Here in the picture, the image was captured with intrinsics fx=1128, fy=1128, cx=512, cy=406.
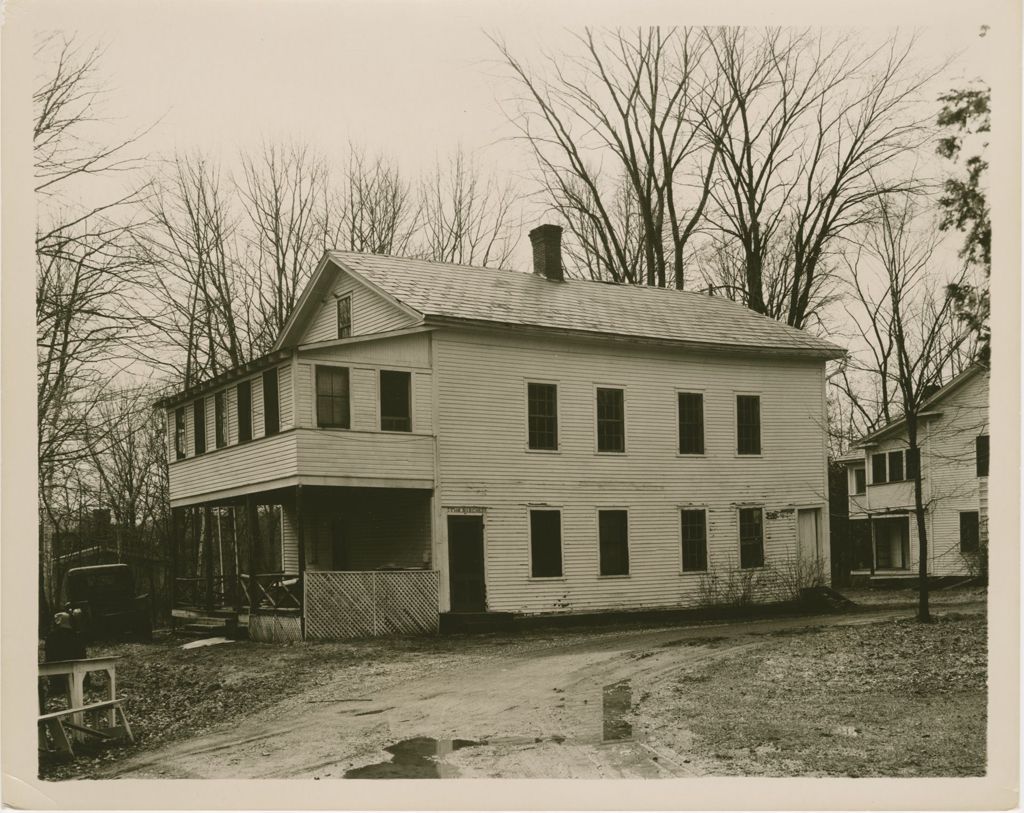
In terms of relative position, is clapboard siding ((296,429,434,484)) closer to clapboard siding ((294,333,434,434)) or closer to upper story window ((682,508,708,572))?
clapboard siding ((294,333,434,434))

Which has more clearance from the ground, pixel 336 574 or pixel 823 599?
pixel 336 574

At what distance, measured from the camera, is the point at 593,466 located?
23.0 metres

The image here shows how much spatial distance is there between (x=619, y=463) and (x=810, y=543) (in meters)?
5.19

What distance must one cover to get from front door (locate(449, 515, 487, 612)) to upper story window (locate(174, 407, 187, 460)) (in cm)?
661

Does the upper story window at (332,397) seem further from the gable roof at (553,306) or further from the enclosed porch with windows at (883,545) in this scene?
the enclosed porch with windows at (883,545)

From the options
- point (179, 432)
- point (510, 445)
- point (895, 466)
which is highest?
point (179, 432)

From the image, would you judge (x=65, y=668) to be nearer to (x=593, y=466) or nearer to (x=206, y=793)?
(x=206, y=793)

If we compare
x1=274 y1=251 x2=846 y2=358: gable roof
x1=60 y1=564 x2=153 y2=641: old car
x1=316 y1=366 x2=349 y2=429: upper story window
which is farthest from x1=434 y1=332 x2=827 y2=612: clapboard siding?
x1=60 y1=564 x2=153 y2=641: old car

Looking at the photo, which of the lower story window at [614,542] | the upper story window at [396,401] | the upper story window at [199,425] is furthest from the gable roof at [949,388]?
the upper story window at [199,425]

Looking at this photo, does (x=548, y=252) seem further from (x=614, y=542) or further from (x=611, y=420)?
(x=614, y=542)

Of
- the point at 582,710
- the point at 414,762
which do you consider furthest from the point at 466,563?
the point at 414,762

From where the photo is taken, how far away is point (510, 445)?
72.2 feet

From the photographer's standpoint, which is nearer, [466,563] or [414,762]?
[414,762]

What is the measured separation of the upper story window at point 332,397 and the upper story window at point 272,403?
83 centimetres
